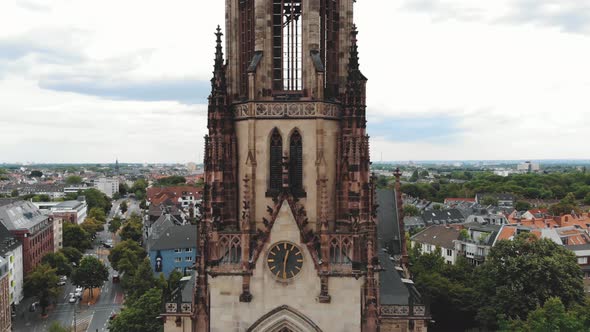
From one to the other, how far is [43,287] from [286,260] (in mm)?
62600

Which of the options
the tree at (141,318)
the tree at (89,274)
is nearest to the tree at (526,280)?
the tree at (141,318)

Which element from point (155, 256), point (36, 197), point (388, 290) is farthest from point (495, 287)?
point (36, 197)

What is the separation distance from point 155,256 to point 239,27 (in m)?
67.4

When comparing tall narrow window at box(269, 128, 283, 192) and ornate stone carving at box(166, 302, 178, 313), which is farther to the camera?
ornate stone carving at box(166, 302, 178, 313)

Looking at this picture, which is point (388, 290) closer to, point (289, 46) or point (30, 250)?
point (289, 46)

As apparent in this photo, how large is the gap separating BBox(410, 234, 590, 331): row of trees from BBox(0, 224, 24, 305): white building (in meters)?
56.8

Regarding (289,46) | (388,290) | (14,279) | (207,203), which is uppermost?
(289,46)

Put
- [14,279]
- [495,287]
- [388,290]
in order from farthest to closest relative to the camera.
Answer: [14,279], [495,287], [388,290]

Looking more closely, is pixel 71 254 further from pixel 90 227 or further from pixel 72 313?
pixel 90 227

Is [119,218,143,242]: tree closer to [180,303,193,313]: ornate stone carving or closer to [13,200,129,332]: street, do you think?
[13,200,129,332]: street

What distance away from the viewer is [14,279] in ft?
260

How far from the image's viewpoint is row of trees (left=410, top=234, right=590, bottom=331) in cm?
5366

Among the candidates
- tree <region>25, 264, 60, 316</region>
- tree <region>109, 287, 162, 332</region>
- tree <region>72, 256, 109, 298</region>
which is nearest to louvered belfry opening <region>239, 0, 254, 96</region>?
tree <region>109, 287, 162, 332</region>

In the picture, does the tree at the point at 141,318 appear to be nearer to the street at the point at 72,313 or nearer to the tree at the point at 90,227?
the street at the point at 72,313
